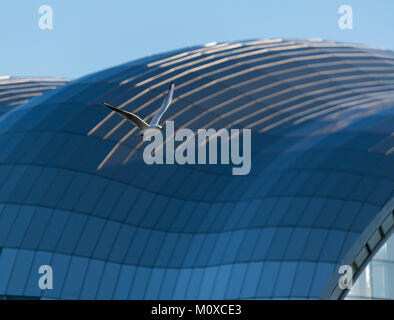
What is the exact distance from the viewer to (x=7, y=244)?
165 ft

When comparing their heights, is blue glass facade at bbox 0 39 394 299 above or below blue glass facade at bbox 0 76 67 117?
below

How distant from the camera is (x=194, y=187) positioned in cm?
Answer: 5188

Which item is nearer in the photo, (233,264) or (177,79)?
(233,264)

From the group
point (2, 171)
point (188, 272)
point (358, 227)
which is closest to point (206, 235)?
point (188, 272)

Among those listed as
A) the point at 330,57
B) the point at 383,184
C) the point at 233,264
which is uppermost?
the point at 330,57

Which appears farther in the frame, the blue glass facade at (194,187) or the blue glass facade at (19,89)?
the blue glass facade at (19,89)

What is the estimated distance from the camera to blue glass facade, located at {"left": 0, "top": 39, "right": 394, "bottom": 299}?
45.0 meters

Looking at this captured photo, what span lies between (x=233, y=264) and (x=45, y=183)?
1229cm

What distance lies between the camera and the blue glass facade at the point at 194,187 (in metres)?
45.0

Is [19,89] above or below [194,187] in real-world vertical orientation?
above

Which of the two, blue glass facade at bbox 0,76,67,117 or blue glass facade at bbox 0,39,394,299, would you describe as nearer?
blue glass facade at bbox 0,39,394,299

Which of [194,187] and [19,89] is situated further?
[19,89]

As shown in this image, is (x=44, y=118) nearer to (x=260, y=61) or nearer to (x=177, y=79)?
(x=177, y=79)

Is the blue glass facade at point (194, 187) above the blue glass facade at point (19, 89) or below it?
below
